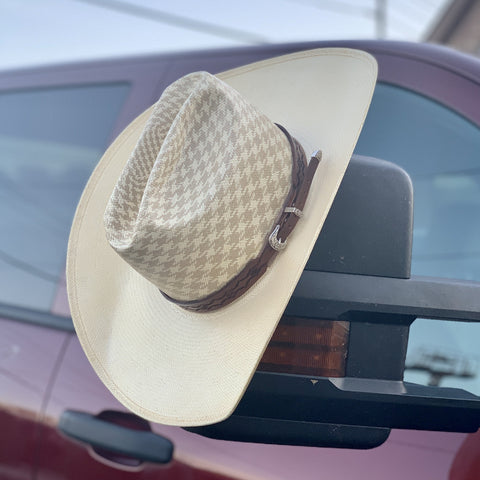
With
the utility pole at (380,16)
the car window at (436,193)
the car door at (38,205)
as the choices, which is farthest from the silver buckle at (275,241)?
the utility pole at (380,16)

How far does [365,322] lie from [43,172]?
1.21 m

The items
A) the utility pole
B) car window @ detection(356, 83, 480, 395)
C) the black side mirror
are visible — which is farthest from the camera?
the utility pole

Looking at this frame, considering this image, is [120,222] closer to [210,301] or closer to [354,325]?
[210,301]

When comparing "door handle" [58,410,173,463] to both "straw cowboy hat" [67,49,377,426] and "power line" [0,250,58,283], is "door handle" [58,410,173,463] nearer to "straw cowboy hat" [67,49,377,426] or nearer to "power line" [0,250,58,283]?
"straw cowboy hat" [67,49,377,426]

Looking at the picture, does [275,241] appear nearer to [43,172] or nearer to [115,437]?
[115,437]

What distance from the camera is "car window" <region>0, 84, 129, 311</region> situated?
1561mm

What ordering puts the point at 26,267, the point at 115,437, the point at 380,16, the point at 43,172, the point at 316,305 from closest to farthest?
the point at 316,305
the point at 115,437
the point at 26,267
the point at 43,172
the point at 380,16

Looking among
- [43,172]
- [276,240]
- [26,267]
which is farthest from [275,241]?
[43,172]

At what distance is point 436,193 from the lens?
50.4 inches

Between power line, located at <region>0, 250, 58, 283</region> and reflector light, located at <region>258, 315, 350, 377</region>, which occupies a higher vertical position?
reflector light, located at <region>258, 315, 350, 377</region>

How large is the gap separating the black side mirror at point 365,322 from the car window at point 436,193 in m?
0.31

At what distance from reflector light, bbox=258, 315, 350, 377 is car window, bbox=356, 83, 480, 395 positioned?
13.4 inches

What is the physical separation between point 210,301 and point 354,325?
0.70 feet

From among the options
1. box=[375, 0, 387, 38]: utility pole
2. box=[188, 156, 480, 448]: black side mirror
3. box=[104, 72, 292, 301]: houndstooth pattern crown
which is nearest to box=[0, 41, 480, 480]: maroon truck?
box=[188, 156, 480, 448]: black side mirror
